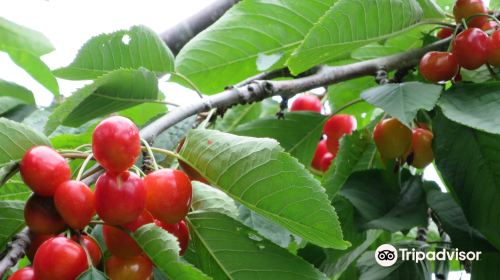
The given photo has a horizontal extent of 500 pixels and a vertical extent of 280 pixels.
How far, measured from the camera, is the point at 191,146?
0.90m

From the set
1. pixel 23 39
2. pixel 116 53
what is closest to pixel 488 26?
pixel 116 53

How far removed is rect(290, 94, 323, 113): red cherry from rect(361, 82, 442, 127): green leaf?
1.96 feet

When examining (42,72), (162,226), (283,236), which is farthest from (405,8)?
(42,72)

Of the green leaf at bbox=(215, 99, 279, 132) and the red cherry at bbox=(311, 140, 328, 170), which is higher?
the green leaf at bbox=(215, 99, 279, 132)

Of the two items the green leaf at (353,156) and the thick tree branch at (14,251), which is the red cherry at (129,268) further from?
the green leaf at (353,156)

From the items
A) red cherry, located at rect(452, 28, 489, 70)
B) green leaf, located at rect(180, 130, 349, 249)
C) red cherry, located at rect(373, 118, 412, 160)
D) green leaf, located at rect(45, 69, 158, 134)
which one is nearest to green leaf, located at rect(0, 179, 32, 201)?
green leaf, located at rect(45, 69, 158, 134)

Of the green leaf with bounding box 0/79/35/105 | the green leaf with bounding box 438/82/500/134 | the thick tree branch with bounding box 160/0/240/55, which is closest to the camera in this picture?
the green leaf with bounding box 438/82/500/134

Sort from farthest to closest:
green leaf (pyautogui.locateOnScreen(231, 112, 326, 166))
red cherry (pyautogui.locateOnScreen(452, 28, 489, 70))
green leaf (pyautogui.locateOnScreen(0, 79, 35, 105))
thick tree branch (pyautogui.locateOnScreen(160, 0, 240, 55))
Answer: thick tree branch (pyautogui.locateOnScreen(160, 0, 240, 55)) → green leaf (pyautogui.locateOnScreen(0, 79, 35, 105)) → green leaf (pyautogui.locateOnScreen(231, 112, 326, 166)) → red cherry (pyautogui.locateOnScreen(452, 28, 489, 70))

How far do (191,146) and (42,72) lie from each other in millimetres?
920

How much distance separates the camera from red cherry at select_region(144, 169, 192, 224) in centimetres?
80

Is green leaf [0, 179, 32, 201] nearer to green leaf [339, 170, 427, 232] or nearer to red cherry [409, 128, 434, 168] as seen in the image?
green leaf [339, 170, 427, 232]

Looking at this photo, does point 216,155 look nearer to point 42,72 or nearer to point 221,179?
point 221,179

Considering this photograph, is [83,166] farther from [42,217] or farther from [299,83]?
[299,83]
